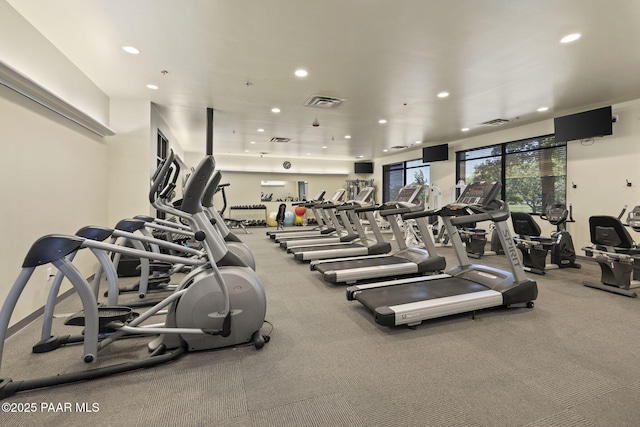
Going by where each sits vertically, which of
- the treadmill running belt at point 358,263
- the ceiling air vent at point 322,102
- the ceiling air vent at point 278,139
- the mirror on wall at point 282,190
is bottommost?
Answer: the treadmill running belt at point 358,263

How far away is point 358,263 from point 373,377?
2658mm

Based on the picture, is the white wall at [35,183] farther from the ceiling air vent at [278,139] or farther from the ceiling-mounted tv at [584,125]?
the ceiling-mounted tv at [584,125]

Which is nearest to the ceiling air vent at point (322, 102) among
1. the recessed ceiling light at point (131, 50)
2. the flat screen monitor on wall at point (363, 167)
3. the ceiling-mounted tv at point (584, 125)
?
the recessed ceiling light at point (131, 50)

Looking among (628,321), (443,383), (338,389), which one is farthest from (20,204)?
(628,321)

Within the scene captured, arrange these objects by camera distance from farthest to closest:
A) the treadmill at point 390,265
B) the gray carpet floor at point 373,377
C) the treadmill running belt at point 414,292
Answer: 1. the treadmill at point 390,265
2. the treadmill running belt at point 414,292
3. the gray carpet floor at point 373,377

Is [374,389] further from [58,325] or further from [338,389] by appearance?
[58,325]

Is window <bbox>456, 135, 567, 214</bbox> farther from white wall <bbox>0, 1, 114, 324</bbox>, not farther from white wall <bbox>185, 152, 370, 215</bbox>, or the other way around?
white wall <bbox>0, 1, 114, 324</bbox>

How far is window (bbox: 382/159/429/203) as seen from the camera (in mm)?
10770

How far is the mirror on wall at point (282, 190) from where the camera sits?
12906 millimetres

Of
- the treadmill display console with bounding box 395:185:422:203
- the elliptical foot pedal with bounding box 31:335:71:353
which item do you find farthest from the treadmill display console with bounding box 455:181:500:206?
the elliptical foot pedal with bounding box 31:335:71:353

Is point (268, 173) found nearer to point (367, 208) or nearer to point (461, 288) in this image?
point (367, 208)

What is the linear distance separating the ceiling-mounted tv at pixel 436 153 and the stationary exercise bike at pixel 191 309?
8.14 metres

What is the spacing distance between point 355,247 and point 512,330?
3.35 m

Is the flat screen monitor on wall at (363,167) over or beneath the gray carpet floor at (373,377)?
over
